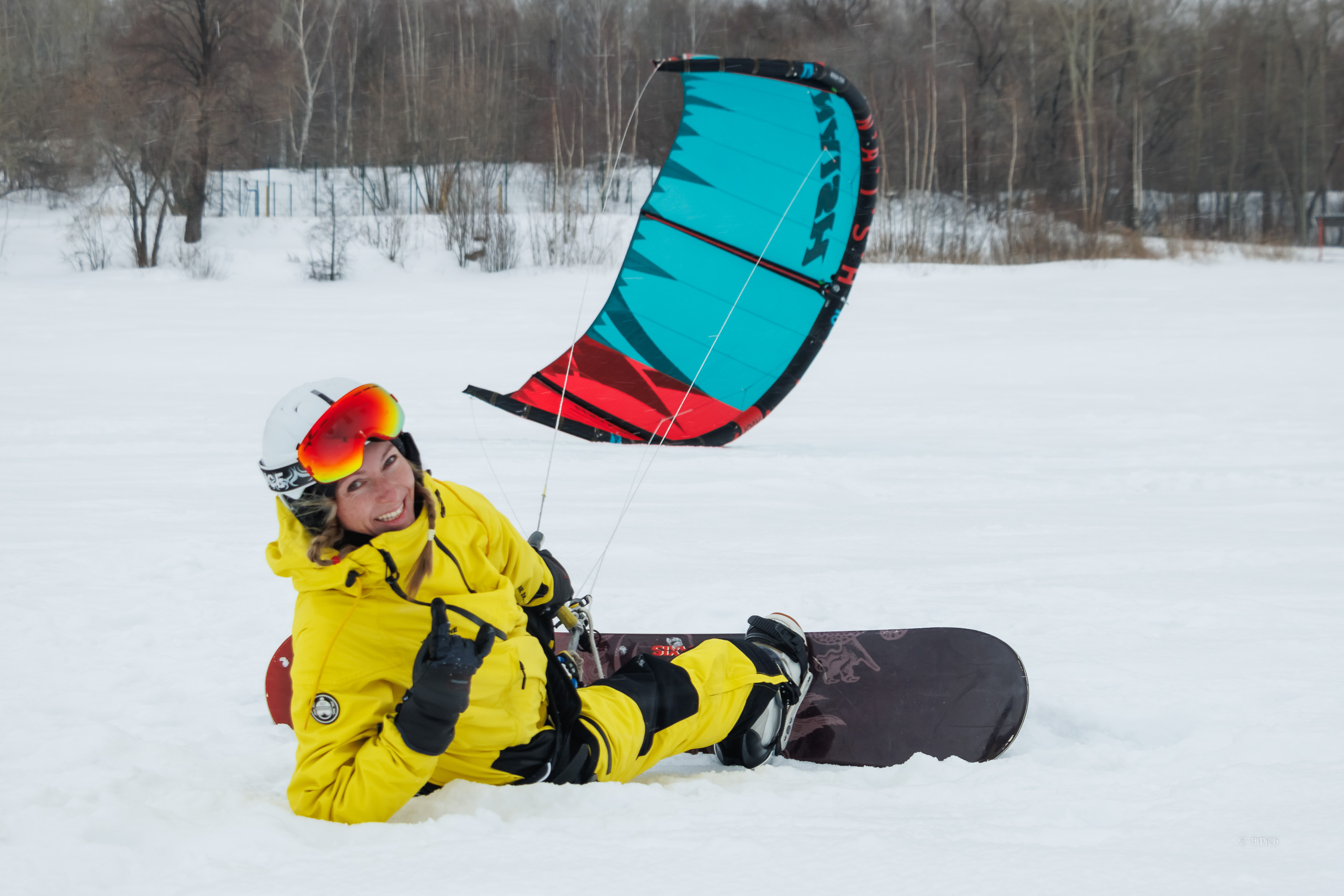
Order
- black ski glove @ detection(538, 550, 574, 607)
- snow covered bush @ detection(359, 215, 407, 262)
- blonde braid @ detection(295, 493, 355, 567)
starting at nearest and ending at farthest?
1. blonde braid @ detection(295, 493, 355, 567)
2. black ski glove @ detection(538, 550, 574, 607)
3. snow covered bush @ detection(359, 215, 407, 262)

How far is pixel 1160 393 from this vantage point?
8.26 m

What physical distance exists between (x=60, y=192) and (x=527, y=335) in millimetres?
16167

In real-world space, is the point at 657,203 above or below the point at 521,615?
above

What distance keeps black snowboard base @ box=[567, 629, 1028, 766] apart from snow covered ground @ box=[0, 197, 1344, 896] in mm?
104

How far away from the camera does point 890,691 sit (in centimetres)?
272

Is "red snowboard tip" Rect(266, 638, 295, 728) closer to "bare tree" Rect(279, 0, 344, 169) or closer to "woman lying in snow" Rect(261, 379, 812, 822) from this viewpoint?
"woman lying in snow" Rect(261, 379, 812, 822)

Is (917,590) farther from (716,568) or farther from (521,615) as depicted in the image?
(521,615)

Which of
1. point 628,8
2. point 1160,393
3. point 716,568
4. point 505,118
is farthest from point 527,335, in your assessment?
point 628,8

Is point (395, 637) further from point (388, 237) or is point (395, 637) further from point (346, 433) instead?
point (388, 237)

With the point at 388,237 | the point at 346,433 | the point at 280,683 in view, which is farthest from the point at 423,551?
the point at 388,237

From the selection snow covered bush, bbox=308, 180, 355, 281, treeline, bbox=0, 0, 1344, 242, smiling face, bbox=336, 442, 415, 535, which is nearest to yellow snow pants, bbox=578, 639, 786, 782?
smiling face, bbox=336, 442, 415, 535

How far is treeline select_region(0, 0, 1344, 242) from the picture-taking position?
71.4 ft

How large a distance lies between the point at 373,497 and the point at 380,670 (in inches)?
12.5

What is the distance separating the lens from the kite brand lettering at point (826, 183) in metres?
4.88
